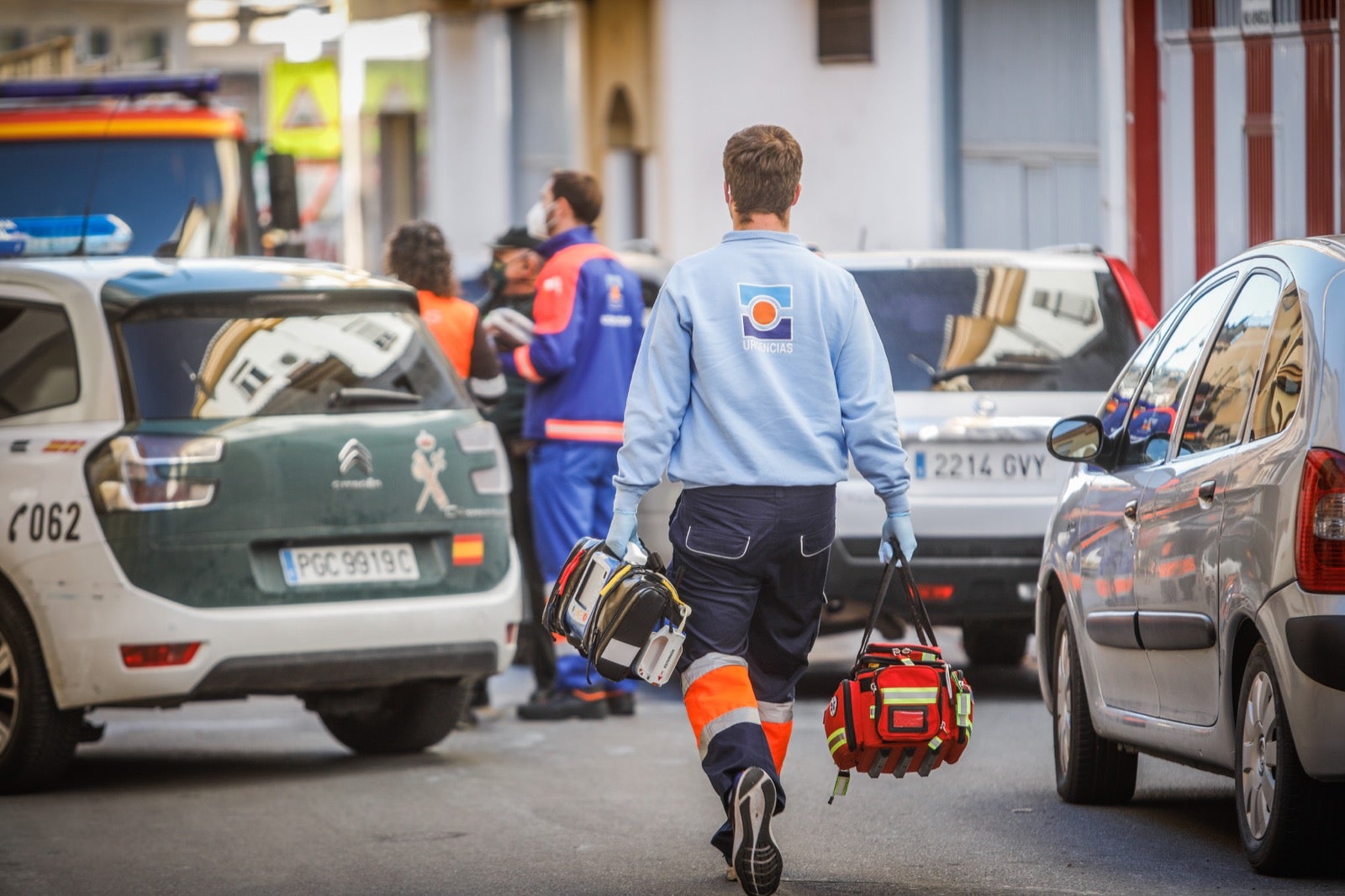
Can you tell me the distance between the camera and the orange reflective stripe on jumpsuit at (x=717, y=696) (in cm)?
601

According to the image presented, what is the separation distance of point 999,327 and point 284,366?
3.32m

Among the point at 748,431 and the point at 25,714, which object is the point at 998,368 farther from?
the point at 748,431

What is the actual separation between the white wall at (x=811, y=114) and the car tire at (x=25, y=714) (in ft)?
34.5

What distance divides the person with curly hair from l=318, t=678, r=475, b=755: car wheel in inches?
60.4

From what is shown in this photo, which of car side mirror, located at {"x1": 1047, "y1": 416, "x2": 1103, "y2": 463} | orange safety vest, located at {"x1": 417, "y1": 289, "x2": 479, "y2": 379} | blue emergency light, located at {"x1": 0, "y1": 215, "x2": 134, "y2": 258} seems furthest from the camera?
blue emergency light, located at {"x1": 0, "y1": 215, "x2": 134, "y2": 258}

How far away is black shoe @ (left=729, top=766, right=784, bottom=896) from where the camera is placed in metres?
5.77

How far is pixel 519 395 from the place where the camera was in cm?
1102

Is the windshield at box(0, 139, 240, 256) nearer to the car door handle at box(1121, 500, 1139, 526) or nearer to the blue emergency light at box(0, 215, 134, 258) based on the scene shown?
the blue emergency light at box(0, 215, 134, 258)

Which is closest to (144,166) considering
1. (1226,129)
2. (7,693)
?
(7,693)

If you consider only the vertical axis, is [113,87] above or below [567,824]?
above

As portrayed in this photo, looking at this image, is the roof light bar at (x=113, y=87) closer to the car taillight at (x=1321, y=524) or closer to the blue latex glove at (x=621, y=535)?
the blue latex glove at (x=621, y=535)

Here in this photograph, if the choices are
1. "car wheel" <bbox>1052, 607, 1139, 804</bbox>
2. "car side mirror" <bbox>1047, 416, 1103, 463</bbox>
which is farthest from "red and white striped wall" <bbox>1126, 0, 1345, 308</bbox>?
"car side mirror" <bbox>1047, 416, 1103, 463</bbox>

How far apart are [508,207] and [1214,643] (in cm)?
1970

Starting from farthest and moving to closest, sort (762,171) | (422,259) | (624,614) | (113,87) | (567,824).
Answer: (113,87) → (422,259) → (567,824) → (762,171) → (624,614)
